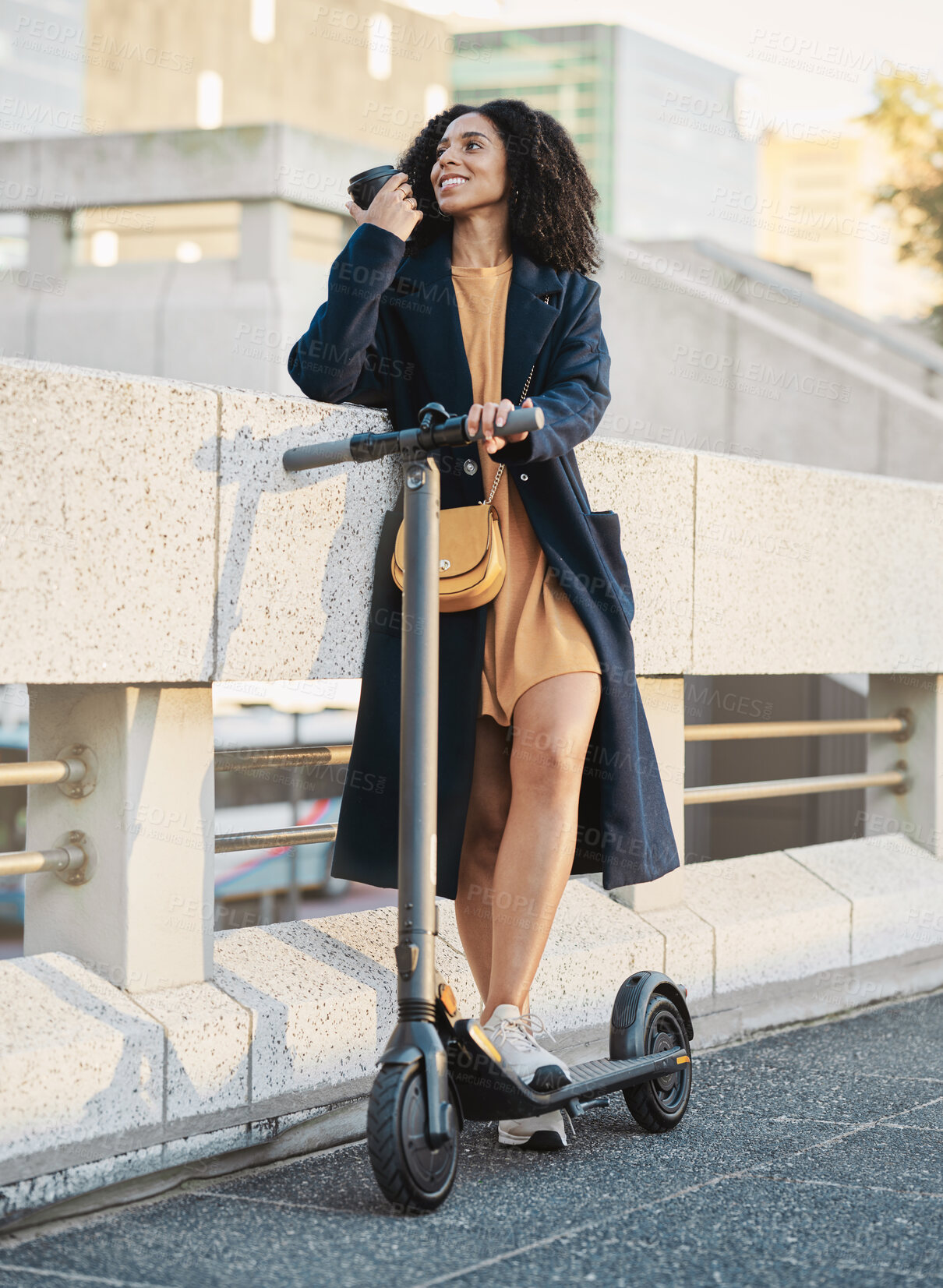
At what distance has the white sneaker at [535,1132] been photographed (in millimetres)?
3027

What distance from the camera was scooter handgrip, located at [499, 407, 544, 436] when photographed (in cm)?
263

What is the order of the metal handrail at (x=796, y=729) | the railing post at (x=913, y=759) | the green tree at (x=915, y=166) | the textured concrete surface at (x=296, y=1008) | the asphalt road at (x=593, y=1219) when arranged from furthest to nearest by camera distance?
the green tree at (x=915, y=166), the railing post at (x=913, y=759), the metal handrail at (x=796, y=729), the textured concrete surface at (x=296, y=1008), the asphalt road at (x=593, y=1219)

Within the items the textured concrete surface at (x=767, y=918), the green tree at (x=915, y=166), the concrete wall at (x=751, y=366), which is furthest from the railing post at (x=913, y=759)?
the green tree at (x=915, y=166)

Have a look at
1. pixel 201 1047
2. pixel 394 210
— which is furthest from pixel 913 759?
pixel 201 1047

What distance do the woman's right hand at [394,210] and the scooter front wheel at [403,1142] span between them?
1.65 metres

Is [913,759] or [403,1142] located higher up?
[913,759]

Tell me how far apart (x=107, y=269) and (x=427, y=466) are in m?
14.6

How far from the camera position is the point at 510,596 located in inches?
Answer: 126

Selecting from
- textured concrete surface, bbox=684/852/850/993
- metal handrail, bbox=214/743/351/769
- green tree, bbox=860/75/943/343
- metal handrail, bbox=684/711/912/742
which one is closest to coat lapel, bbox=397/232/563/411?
metal handrail, bbox=214/743/351/769

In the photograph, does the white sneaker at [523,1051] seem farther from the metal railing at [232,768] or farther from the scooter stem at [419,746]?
the metal railing at [232,768]

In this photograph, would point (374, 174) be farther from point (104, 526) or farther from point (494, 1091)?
point (494, 1091)

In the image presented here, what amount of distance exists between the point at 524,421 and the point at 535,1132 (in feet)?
4.67

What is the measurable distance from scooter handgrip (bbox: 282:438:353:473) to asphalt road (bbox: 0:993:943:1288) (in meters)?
1.36

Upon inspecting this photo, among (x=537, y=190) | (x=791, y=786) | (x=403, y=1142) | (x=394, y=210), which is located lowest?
(x=403, y=1142)
